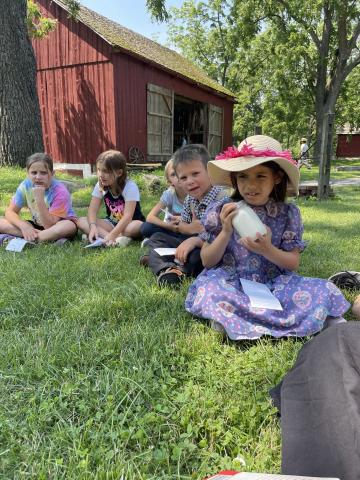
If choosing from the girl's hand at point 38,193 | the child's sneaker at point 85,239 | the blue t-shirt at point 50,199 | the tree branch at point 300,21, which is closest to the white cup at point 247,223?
the child's sneaker at point 85,239

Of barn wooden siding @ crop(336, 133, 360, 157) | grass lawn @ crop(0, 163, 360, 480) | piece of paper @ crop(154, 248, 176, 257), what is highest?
barn wooden siding @ crop(336, 133, 360, 157)

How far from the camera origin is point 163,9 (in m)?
8.20

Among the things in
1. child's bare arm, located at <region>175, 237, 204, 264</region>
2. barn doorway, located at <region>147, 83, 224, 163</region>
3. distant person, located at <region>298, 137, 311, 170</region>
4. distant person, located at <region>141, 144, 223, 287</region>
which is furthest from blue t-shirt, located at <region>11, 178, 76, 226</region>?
barn doorway, located at <region>147, 83, 224, 163</region>

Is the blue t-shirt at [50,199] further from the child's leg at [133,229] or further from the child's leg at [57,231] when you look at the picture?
the child's leg at [133,229]

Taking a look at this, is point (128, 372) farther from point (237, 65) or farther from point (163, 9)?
point (237, 65)

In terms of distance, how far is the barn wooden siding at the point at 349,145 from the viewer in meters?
34.8

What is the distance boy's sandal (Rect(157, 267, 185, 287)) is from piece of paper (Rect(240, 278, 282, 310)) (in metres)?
0.55

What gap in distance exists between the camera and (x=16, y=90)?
8180 millimetres

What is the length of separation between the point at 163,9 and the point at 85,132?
188 inches

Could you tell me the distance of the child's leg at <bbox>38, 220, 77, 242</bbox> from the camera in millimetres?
3941

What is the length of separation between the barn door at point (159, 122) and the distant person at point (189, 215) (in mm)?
10389

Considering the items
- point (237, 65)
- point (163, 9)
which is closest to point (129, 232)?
point (163, 9)

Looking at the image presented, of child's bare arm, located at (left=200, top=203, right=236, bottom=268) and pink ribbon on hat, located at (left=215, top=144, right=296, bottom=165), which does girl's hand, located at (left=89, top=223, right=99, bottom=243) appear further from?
pink ribbon on hat, located at (left=215, top=144, right=296, bottom=165)

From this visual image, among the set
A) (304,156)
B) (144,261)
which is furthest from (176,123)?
(144,261)
